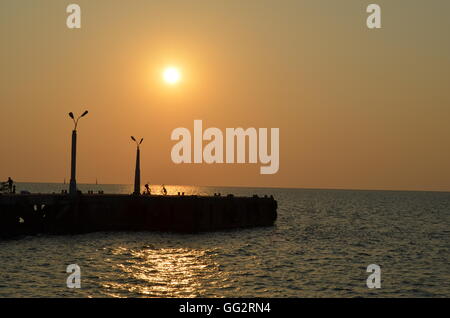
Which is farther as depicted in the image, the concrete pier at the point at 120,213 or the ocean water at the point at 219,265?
the concrete pier at the point at 120,213

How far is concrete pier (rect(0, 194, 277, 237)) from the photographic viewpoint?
58.9m

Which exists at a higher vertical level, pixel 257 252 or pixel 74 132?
pixel 74 132

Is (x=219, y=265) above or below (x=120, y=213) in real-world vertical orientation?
below

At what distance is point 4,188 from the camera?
64562 millimetres

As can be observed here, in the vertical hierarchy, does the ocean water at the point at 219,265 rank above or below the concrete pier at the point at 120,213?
below

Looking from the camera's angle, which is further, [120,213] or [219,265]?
[120,213]

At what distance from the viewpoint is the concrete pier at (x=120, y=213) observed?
58938mm

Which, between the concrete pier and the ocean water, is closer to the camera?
the ocean water

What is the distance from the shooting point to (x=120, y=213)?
66625mm

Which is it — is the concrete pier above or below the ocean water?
above
